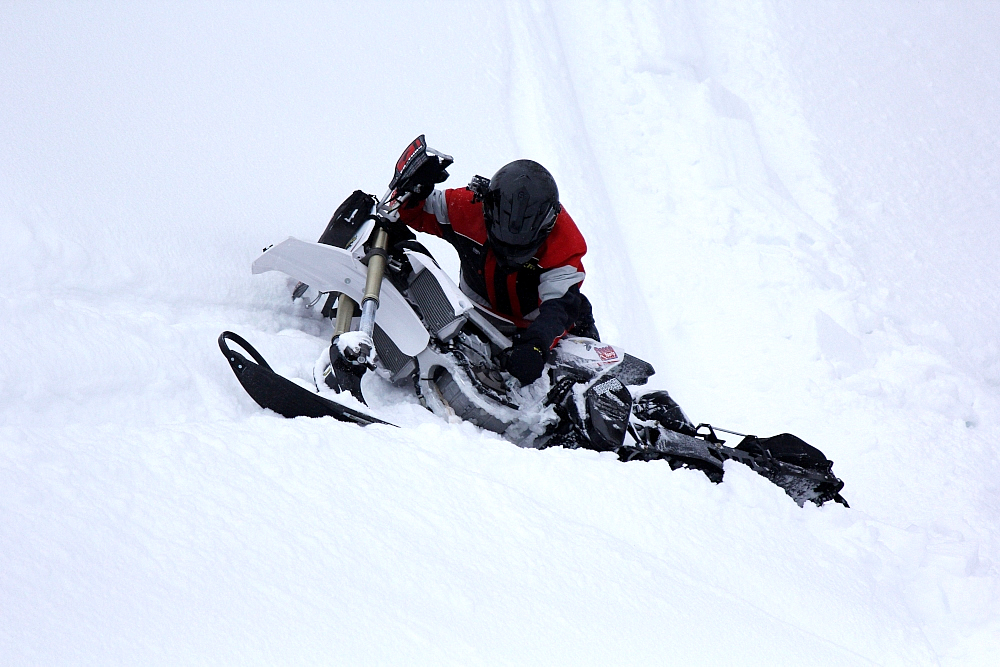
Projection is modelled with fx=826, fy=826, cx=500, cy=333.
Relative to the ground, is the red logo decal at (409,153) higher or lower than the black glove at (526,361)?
higher

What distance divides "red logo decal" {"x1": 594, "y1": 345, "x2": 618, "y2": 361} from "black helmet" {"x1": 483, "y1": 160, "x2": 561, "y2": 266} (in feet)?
2.20

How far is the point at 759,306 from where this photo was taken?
6.52m

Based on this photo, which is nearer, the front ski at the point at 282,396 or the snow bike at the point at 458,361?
the front ski at the point at 282,396

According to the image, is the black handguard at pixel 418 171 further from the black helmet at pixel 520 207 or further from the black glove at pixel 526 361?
the black glove at pixel 526 361

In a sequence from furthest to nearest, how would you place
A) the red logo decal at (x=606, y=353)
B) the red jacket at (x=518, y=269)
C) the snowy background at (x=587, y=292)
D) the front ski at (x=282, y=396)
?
the red logo decal at (x=606, y=353), the red jacket at (x=518, y=269), the front ski at (x=282, y=396), the snowy background at (x=587, y=292)

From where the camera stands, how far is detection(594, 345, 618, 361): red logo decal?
4.23m

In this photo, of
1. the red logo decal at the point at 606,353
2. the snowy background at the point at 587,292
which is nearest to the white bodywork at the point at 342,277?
the snowy background at the point at 587,292

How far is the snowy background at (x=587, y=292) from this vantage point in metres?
1.89

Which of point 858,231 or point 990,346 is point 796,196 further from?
point 990,346

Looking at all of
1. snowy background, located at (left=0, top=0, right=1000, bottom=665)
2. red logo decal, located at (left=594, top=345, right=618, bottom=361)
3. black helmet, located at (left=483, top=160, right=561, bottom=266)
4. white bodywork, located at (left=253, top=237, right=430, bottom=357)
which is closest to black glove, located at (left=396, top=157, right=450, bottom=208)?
black helmet, located at (left=483, top=160, right=561, bottom=266)

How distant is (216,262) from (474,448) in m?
1.96

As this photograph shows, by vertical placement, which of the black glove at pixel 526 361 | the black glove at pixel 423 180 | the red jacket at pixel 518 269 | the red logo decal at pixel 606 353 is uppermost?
the black glove at pixel 423 180

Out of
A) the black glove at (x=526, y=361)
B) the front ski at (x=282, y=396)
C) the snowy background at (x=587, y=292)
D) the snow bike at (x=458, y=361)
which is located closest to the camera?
the snowy background at (x=587, y=292)

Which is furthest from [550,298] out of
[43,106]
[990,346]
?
[990,346]
